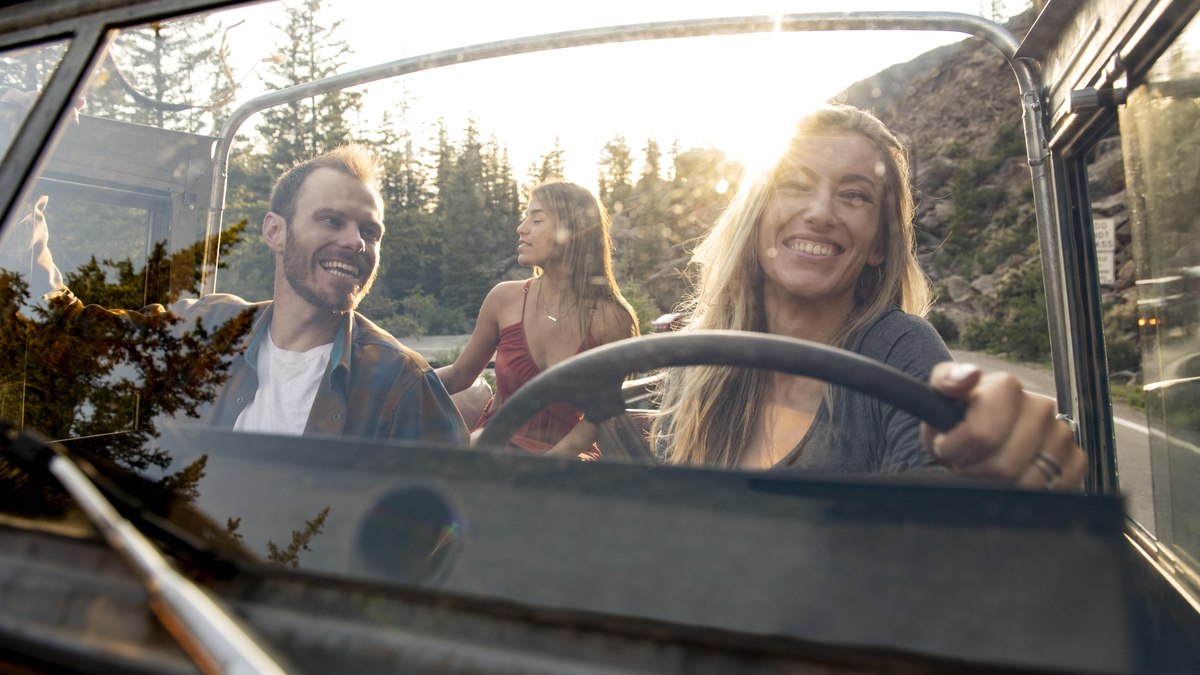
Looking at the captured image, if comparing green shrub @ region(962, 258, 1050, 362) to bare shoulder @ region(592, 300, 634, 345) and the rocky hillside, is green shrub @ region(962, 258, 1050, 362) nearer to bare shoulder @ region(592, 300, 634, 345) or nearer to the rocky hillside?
the rocky hillside

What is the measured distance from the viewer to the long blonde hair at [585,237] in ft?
4.69

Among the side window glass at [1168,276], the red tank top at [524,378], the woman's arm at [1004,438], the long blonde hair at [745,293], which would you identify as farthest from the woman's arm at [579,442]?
the side window glass at [1168,276]

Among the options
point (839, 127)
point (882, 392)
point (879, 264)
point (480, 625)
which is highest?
point (839, 127)

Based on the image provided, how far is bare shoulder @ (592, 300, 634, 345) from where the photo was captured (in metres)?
1.40

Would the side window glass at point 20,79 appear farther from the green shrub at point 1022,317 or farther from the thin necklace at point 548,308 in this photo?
the green shrub at point 1022,317

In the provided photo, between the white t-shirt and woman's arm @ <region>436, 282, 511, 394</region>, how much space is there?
0.20 metres

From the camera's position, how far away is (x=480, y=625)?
887mm

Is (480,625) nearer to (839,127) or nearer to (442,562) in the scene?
(442,562)

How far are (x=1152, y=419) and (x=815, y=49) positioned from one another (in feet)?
4.61

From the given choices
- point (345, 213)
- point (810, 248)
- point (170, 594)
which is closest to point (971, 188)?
point (810, 248)

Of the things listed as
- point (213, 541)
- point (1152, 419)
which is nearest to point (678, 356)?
point (213, 541)

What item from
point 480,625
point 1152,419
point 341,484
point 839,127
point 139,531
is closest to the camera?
point 480,625

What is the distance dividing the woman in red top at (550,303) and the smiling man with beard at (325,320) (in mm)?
95

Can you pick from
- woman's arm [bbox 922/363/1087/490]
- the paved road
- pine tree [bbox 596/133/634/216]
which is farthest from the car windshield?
the paved road
